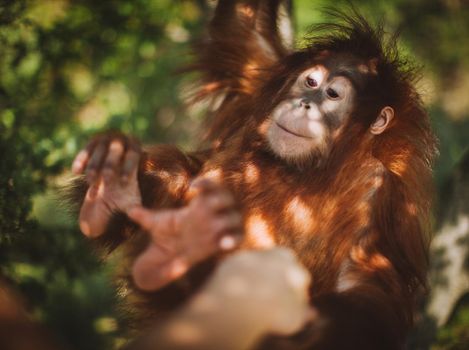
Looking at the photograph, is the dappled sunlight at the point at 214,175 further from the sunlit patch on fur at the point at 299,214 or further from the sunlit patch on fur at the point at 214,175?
the sunlit patch on fur at the point at 299,214

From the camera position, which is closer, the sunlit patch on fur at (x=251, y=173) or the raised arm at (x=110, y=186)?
the raised arm at (x=110, y=186)

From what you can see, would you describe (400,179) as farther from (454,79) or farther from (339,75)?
(454,79)

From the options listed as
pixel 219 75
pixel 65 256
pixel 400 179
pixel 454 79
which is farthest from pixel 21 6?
pixel 454 79

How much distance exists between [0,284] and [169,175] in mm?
1712

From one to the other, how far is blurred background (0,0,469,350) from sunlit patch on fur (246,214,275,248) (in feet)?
4.39

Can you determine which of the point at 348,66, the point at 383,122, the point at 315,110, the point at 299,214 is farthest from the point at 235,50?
the point at 299,214

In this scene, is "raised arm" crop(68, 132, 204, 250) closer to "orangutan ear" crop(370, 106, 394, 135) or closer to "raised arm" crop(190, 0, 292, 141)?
"raised arm" crop(190, 0, 292, 141)

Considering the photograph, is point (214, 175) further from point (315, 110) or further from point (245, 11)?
point (245, 11)

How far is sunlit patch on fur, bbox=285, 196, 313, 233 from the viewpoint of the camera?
377cm

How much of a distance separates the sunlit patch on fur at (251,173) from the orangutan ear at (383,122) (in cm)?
90

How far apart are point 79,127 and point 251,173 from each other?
2.50 m

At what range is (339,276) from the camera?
11.3ft

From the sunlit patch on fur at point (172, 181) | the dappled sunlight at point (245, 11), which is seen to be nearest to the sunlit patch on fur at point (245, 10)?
the dappled sunlight at point (245, 11)

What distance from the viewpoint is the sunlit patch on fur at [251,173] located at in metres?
4.05
